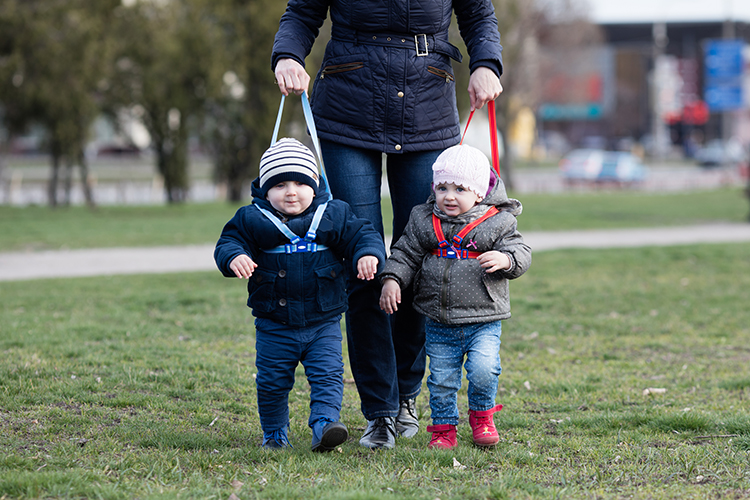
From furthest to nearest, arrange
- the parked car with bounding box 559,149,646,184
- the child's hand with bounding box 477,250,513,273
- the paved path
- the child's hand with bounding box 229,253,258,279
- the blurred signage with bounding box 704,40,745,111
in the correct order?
the blurred signage with bounding box 704,40,745,111
the parked car with bounding box 559,149,646,184
the paved path
the child's hand with bounding box 477,250,513,273
the child's hand with bounding box 229,253,258,279

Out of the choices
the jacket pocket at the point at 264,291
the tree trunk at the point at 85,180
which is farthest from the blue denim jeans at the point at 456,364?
the tree trunk at the point at 85,180

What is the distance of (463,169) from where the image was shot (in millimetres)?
3182

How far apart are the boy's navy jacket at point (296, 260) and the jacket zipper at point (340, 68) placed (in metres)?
0.55

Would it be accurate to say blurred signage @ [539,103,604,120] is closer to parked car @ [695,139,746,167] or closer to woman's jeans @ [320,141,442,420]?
parked car @ [695,139,746,167]

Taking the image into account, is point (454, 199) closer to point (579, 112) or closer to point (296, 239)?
point (296, 239)

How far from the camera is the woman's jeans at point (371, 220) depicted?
3422 mm

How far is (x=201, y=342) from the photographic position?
552 centimetres

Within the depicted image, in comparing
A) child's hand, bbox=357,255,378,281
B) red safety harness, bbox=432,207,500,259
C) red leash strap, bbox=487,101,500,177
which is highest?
red leash strap, bbox=487,101,500,177

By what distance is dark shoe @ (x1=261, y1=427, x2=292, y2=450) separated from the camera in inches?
131

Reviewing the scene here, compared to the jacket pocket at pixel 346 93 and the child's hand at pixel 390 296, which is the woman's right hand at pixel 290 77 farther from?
the child's hand at pixel 390 296

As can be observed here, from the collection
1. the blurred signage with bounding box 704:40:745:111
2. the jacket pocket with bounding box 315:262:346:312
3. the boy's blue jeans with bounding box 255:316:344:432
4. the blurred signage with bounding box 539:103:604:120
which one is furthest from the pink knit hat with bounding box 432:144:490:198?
the blurred signage with bounding box 539:103:604:120

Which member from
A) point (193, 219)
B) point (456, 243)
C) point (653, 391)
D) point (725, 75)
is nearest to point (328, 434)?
point (456, 243)

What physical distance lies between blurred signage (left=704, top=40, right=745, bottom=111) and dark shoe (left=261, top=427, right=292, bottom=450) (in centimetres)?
3042

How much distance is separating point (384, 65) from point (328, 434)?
1.44 m
